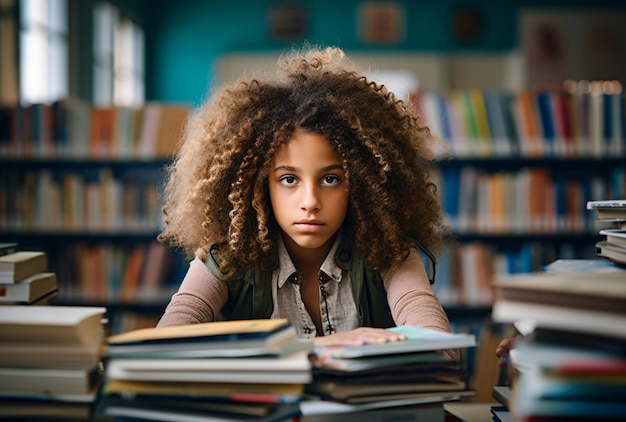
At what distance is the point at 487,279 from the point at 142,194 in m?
1.77

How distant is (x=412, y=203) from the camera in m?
1.54

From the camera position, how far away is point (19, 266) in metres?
1.14

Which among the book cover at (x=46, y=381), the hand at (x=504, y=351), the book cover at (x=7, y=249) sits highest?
the book cover at (x=7, y=249)

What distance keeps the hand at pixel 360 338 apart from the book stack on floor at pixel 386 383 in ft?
0.15

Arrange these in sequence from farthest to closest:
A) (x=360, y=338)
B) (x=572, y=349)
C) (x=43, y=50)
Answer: (x=43, y=50)
(x=360, y=338)
(x=572, y=349)

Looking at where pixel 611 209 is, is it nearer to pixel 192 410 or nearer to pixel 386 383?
pixel 386 383

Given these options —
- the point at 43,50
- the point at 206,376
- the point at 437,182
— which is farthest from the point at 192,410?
the point at 43,50

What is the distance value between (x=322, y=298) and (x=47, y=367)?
26.0 inches

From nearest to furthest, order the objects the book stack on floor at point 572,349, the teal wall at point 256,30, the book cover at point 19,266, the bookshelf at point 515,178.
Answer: the book stack on floor at point 572,349
the book cover at point 19,266
the bookshelf at point 515,178
the teal wall at point 256,30

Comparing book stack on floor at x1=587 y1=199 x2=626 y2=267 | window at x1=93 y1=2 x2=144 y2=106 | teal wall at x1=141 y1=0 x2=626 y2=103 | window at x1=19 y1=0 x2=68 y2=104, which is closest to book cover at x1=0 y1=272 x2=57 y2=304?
book stack on floor at x1=587 y1=199 x2=626 y2=267

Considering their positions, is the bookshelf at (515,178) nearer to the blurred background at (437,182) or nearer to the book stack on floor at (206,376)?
the blurred background at (437,182)

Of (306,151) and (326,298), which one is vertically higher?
(306,151)

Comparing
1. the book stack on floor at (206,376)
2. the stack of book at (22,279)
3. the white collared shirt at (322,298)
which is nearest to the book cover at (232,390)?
the book stack on floor at (206,376)

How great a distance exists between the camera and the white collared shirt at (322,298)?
4.84 feet
